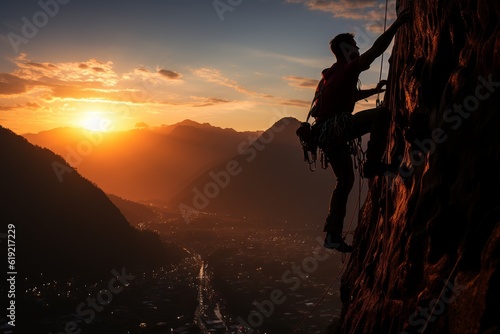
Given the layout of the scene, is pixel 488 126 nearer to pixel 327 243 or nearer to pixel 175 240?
pixel 327 243

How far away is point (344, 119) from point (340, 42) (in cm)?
164

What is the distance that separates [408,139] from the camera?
25.3 feet

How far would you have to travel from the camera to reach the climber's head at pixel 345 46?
8.12 m

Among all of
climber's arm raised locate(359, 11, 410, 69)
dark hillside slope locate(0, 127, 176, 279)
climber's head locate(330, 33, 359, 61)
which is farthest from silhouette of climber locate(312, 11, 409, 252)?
dark hillside slope locate(0, 127, 176, 279)

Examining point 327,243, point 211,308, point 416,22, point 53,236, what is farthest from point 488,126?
point 53,236

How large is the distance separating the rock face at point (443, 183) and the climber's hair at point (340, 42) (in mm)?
1453

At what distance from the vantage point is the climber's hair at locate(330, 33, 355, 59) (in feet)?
26.7

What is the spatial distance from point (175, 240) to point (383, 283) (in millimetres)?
175372

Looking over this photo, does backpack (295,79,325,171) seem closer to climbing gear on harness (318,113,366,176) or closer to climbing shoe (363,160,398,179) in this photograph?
climbing gear on harness (318,113,366,176)

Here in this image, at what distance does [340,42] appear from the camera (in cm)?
812

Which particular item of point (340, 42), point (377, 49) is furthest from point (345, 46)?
point (377, 49)

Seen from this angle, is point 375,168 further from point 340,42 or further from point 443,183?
point 340,42

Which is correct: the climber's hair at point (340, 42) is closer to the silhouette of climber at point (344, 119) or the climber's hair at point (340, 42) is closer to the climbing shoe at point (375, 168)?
the silhouette of climber at point (344, 119)

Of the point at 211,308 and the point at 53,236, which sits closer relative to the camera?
the point at 211,308
